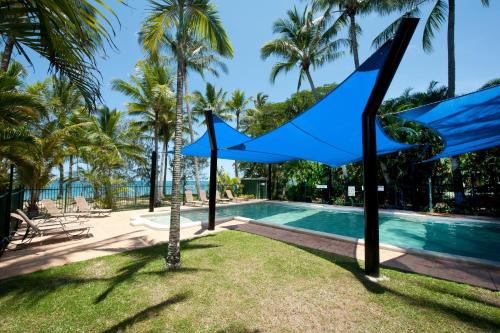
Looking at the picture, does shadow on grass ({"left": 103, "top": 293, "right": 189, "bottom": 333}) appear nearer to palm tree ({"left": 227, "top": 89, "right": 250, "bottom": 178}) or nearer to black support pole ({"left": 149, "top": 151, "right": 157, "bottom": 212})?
black support pole ({"left": 149, "top": 151, "right": 157, "bottom": 212})

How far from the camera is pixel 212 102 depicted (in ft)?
84.9

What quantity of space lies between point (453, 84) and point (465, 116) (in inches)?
313

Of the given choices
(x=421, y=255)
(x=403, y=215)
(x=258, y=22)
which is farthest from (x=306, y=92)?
(x=421, y=255)

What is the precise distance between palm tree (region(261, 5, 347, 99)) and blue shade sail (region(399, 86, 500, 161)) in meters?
10.1

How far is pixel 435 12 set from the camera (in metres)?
12.9

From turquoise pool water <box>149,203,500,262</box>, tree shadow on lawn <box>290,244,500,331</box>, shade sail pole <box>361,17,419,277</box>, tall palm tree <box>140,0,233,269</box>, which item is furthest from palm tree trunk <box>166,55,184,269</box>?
turquoise pool water <box>149,203,500,262</box>

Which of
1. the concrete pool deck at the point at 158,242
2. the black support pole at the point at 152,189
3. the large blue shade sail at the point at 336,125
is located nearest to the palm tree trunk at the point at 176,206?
the concrete pool deck at the point at 158,242

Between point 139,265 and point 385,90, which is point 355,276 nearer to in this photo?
point 385,90

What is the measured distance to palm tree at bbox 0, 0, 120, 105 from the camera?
1.78 metres

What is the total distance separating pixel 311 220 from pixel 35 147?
10235 mm

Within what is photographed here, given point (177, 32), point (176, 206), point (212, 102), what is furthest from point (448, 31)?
point (212, 102)

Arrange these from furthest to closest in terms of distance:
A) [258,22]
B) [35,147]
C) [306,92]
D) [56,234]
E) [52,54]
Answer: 1. [306,92]
2. [258,22]
3. [35,147]
4. [56,234]
5. [52,54]

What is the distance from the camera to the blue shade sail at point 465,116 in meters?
4.58

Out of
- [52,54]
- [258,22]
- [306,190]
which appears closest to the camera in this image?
[52,54]
